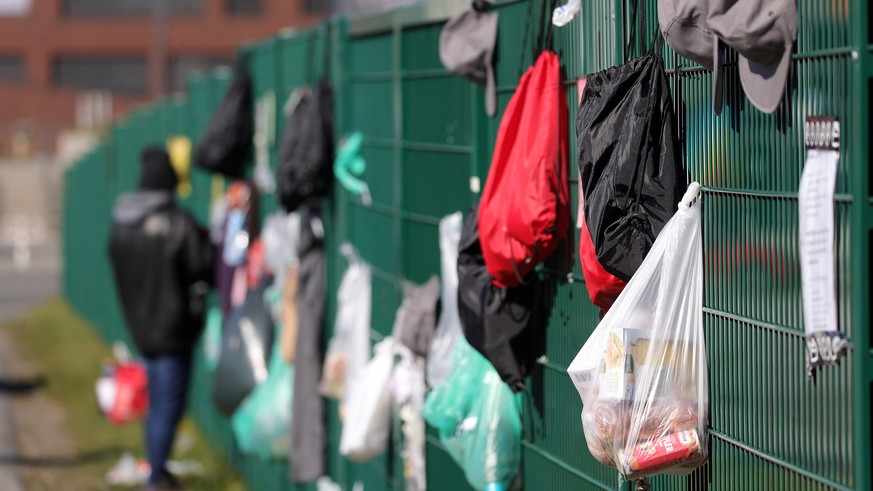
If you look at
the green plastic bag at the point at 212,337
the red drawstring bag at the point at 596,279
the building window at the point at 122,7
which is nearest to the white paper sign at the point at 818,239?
the red drawstring bag at the point at 596,279

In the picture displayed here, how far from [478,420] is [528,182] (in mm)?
971

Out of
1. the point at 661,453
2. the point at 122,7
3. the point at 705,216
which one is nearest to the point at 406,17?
the point at 705,216

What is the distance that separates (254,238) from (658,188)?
5588 mm

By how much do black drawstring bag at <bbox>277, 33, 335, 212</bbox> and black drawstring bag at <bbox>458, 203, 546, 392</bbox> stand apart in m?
2.30

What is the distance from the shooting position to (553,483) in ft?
14.7

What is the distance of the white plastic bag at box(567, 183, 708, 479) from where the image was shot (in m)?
3.40

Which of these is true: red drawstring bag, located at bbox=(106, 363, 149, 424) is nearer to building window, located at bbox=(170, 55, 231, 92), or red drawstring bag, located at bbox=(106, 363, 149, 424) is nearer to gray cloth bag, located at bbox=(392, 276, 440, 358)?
gray cloth bag, located at bbox=(392, 276, 440, 358)

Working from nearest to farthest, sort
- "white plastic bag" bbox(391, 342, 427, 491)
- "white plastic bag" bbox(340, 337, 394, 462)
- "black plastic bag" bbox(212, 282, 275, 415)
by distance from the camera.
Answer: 1. "white plastic bag" bbox(391, 342, 427, 491)
2. "white plastic bag" bbox(340, 337, 394, 462)
3. "black plastic bag" bbox(212, 282, 275, 415)

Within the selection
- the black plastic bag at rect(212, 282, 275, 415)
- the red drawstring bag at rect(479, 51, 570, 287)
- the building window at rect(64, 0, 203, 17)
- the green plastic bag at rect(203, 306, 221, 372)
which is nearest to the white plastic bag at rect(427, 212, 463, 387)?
the red drawstring bag at rect(479, 51, 570, 287)

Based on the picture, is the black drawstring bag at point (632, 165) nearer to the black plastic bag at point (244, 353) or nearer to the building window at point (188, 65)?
the black plastic bag at point (244, 353)

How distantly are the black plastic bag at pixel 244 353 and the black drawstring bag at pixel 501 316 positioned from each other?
10.7 ft

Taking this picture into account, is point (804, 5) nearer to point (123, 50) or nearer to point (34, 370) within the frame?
point (34, 370)

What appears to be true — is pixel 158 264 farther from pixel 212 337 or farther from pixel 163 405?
pixel 212 337

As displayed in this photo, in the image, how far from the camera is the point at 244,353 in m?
7.88
